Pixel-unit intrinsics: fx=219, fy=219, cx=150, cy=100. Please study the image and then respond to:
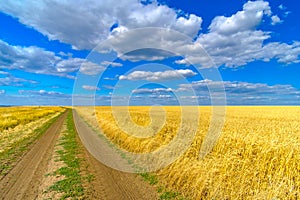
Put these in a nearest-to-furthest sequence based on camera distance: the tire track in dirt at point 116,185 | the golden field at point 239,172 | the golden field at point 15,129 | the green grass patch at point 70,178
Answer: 1. the golden field at point 239,172
2. the tire track in dirt at point 116,185
3. the green grass patch at point 70,178
4. the golden field at point 15,129

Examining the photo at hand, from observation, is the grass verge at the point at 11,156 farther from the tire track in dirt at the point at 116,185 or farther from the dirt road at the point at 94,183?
the tire track in dirt at the point at 116,185

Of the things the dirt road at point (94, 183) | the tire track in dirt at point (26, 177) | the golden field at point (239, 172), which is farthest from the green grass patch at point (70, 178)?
the golden field at point (239, 172)

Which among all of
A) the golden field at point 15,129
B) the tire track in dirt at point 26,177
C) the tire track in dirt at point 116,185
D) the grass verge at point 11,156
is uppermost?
the golden field at point 15,129

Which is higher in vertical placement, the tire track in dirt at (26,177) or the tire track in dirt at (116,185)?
the tire track in dirt at (26,177)

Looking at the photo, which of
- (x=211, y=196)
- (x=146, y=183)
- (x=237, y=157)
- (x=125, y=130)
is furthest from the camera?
(x=125, y=130)

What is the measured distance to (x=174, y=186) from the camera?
707 cm

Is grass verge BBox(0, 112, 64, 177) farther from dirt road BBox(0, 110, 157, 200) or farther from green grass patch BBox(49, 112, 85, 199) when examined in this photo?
green grass patch BBox(49, 112, 85, 199)

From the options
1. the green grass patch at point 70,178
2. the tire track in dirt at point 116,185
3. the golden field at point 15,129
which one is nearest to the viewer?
the tire track in dirt at point 116,185

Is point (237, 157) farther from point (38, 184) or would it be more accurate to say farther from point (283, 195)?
point (38, 184)

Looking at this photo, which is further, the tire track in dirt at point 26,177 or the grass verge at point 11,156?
the grass verge at point 11,156

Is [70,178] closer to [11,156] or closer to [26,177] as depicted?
[26,177]

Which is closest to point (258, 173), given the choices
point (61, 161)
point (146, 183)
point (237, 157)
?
point (237, 157)

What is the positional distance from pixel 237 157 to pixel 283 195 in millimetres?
1832

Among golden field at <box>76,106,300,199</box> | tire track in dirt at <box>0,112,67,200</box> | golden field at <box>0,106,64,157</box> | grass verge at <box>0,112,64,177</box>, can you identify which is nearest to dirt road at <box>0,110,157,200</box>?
tire track in dirt at <box>0,112,67,200</box>
